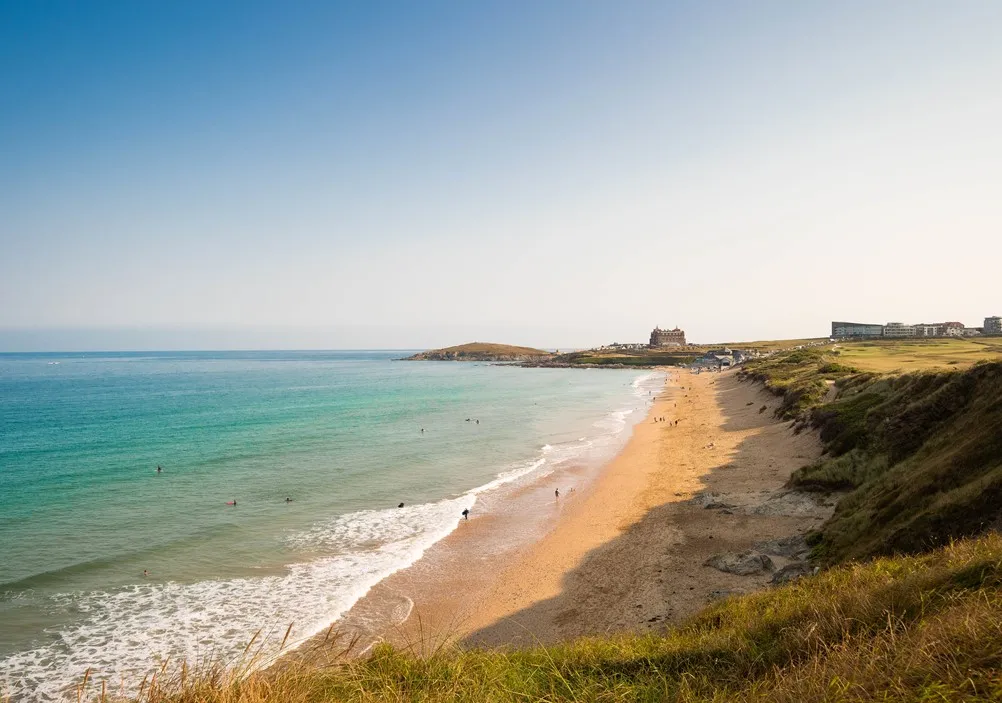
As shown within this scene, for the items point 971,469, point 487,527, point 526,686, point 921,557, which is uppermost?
point 971,469

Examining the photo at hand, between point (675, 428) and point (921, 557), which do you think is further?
point (675, 428)

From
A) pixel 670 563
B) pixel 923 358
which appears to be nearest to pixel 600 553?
pixel 670 563

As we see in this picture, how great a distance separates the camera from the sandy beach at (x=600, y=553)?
14.8m

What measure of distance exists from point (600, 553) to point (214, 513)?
1972 cm

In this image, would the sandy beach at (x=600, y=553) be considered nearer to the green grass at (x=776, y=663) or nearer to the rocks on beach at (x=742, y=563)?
the rocks on beach at (x=742, y=563)

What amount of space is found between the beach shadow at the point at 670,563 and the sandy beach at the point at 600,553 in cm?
6

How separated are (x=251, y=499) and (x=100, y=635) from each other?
13149 millimetres

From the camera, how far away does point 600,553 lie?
2023 cm

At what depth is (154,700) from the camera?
4488 millimetres

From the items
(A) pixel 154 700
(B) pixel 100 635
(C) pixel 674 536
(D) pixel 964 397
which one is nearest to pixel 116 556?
(B) pixel 100 635

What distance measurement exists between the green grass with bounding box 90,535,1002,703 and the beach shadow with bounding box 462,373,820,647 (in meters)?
3.22

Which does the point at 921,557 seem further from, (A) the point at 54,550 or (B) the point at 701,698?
(A) the point at 54,550

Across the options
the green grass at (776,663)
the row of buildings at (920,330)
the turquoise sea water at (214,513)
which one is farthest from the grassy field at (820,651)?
the row of buildings at (920,330)

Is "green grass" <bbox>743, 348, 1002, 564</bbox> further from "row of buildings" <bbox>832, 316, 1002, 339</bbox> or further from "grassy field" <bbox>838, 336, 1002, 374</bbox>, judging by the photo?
"row of buildings" <bbox>832, 316, 1002, 339</bbox>
